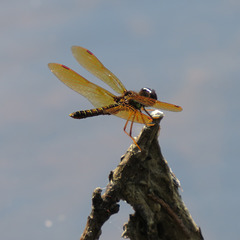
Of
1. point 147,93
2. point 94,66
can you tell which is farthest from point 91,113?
point 94,66

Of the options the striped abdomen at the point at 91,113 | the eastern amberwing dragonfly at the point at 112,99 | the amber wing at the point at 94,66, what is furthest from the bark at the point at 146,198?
the amber wing at the point at 94,66

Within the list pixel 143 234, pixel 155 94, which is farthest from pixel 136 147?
pixel 143 234

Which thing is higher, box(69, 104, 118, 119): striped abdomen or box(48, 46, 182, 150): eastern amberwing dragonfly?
box(48, 46, 182, 150): eastern amberwing dragonfly

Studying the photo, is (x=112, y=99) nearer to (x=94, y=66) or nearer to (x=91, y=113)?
(x=91, y=113)

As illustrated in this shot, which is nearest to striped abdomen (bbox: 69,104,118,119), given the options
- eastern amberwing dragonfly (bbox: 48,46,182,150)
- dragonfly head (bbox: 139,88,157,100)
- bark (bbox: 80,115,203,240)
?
eastern amberwing dragonfly (bbox: 48,46,182,150)

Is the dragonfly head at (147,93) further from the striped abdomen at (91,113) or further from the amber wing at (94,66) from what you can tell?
the amber wing at (94,66)

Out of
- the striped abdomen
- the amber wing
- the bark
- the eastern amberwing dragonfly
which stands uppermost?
the amber wing

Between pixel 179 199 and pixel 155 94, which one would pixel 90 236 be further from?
pixel 155 94

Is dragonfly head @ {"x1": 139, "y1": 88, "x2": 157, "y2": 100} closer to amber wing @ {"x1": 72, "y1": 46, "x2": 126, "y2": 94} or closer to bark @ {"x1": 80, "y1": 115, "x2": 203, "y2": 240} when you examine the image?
bark @ {"x1": 80, "y1": 115, "x2": 203, "y2": 240}
